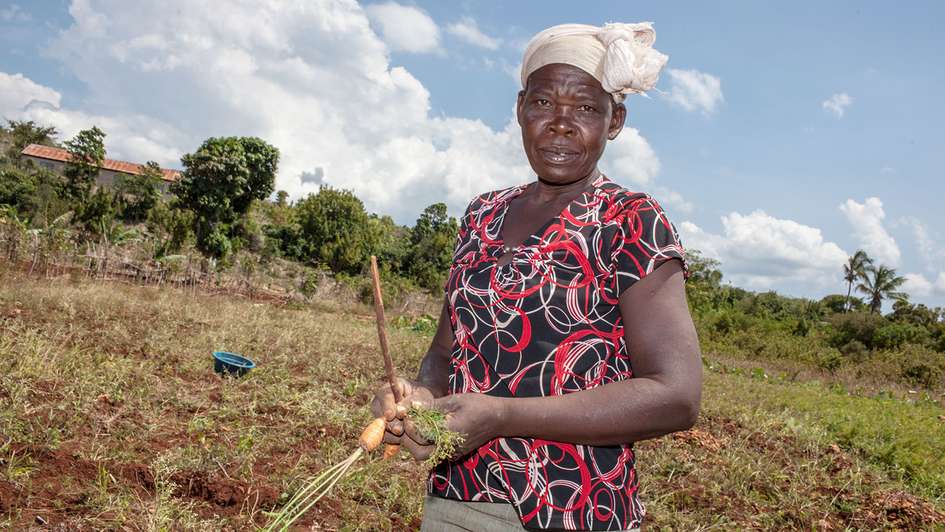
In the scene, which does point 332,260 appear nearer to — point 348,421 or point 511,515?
point 348,421

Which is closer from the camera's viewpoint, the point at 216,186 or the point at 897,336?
the point at 897,336

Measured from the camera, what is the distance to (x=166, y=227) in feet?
95.8

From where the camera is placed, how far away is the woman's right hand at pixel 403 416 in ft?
3.58

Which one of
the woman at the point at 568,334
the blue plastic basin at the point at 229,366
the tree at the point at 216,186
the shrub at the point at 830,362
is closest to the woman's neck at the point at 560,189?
the woman at the point at 568,334

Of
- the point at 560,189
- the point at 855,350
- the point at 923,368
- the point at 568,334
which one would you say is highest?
the point at 855,350

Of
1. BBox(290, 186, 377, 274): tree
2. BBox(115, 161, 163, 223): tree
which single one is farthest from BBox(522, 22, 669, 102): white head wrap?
BBox(115, 161, 163, 223): tree

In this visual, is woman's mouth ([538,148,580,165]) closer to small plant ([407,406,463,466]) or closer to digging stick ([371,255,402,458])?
digging stick ([371,255,402,458])

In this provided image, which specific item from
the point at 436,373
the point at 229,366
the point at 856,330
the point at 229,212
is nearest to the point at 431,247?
the point at 229,212

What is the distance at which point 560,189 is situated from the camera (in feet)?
4.42

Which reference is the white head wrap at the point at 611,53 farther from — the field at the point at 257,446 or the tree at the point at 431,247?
the tree at the point at 431,247

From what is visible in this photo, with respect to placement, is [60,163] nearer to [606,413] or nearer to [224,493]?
[224,493]

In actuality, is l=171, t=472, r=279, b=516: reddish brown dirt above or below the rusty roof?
below

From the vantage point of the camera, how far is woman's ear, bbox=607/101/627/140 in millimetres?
1338

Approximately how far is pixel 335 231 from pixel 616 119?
113 feet
